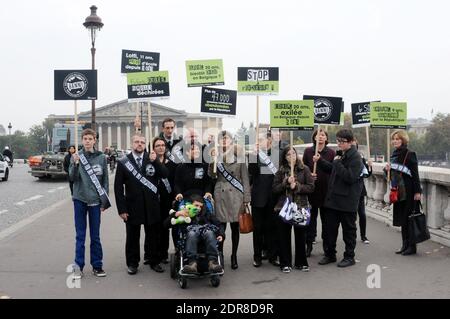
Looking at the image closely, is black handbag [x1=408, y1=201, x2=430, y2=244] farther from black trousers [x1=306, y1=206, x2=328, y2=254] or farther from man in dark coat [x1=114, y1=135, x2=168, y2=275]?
man in dark coat [x1=114, y1=135, x2=168, y2=275]

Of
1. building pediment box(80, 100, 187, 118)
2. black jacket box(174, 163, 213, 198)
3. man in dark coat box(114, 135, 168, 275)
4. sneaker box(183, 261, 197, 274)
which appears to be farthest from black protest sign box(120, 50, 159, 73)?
building pediment box(80, 100, 187, 118)

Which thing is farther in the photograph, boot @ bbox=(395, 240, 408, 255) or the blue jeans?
boot @ bbox=(395, 240, 408, 255)

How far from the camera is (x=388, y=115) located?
9.09 m

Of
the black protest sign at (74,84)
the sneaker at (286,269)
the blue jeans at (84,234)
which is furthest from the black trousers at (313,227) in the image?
the black protest sign at (74,84)

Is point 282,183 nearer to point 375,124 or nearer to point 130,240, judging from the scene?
point 130,240

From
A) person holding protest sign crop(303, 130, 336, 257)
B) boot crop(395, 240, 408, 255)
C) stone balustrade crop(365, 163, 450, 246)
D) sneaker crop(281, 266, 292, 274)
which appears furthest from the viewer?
stone balustrade crop(365, 163, 450, 246)

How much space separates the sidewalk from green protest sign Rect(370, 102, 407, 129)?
206cm

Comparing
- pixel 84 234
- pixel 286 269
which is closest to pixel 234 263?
pixel 286 269

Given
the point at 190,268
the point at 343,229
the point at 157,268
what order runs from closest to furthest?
the point at 190,268 < the point at 157,268 < the point at 343,229

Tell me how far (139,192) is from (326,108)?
3.59 metres

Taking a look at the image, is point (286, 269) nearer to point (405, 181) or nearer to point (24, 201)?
point (405, 181)

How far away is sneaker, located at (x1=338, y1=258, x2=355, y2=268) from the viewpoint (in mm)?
7055

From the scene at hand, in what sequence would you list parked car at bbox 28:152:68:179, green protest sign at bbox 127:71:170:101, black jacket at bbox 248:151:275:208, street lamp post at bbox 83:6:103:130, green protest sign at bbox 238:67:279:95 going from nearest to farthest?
black jacket at bbox 248:151:275:208, green protest sign at bbox 127:71:170:101, green protest sign at bbox 238:67:279:95, street lamp post at bbox 83:6:103:130, parked car at bbox 28:152:68:179
